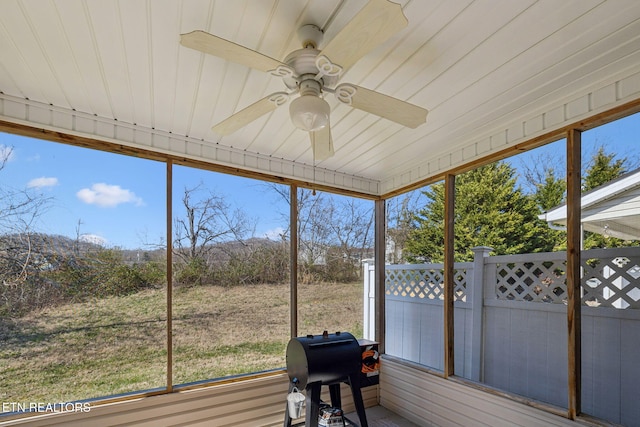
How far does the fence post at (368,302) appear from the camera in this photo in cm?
371

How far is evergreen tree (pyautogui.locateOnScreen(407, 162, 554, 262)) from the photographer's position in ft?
7.97

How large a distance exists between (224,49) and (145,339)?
220 centimetres

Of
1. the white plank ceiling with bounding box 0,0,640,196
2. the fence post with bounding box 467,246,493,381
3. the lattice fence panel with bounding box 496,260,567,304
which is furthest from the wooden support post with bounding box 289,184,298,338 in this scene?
the lattice fence panel with bounding box 496,260,567,304

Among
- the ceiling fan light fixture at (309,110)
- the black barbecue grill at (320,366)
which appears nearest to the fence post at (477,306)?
the black barbecue grill at (320,366)

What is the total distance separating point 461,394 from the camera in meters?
2.62

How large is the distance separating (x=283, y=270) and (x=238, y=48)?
2.25m

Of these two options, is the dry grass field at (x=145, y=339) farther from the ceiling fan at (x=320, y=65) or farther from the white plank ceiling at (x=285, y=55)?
the ceiling fan at (x=320, y=65)

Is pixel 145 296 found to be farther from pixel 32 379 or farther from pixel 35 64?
pixel 35 64

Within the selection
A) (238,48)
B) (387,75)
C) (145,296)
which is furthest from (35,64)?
(387,75)

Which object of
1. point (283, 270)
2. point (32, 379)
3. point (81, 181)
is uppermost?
point (81, 181)

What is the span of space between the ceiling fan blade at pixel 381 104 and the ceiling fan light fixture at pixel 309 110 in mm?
106

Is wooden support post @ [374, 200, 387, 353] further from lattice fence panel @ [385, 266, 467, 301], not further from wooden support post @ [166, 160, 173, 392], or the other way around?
wooden support post @ [166, 160, 173, 392]

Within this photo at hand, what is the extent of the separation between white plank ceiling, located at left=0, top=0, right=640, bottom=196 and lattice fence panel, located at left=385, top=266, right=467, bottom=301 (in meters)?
1.06

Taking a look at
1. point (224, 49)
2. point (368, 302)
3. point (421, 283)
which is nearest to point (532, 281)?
point (421, 283)
